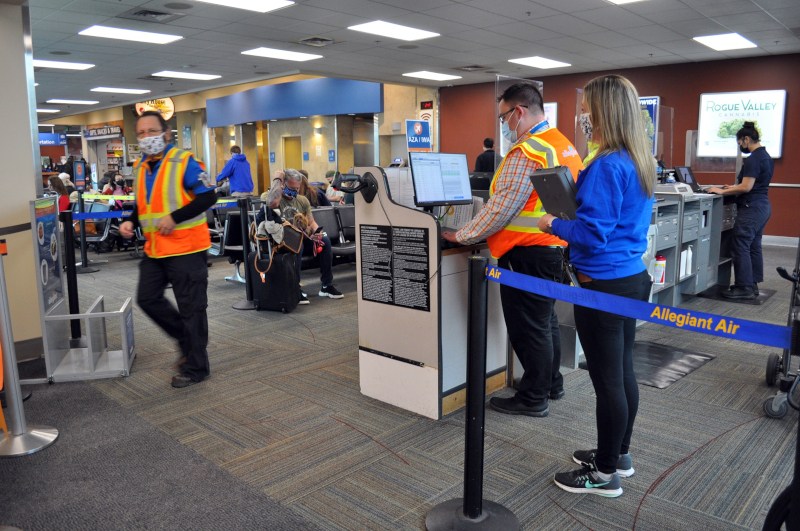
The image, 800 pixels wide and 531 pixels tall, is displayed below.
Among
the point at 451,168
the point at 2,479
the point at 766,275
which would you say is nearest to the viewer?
the point at 2,479

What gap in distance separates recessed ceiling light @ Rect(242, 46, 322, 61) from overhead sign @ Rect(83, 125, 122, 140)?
13687mm

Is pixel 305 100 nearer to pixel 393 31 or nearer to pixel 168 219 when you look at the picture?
pixel 393 31

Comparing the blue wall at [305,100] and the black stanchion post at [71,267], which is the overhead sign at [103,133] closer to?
the blue wall at [305,100]

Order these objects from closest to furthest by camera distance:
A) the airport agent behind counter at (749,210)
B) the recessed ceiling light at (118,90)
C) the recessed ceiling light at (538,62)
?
the airport agent behind counter at (749,210)
the recessed ceiling light at (538,62)
the recessed ceiling light at (118,90)

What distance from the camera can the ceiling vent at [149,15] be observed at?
7109mm

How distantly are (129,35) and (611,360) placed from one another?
871cm

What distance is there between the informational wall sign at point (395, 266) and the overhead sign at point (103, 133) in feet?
69.6

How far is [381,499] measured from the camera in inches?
89.2

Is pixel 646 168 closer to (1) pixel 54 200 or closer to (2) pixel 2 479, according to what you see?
(2) pixel 2 479

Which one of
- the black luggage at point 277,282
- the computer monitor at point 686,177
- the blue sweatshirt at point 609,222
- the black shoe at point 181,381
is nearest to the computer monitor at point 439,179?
the blue sweatshirt at point 609,222

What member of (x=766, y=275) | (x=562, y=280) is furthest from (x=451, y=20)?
(x=562, y=280)

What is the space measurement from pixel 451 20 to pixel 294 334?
499 centimetres

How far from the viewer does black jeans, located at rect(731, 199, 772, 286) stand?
5.66m

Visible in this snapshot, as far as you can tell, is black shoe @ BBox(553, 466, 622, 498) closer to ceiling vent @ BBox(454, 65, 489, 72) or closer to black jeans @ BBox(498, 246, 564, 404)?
black jeans @ BBox(498, 246, 564, 404)
